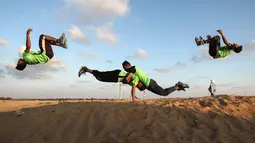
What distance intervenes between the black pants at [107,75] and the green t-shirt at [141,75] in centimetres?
62

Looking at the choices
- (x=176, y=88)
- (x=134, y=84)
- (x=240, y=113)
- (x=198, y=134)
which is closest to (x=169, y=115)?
(x=198, y=134)

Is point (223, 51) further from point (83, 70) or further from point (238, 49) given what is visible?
point (83, 70)

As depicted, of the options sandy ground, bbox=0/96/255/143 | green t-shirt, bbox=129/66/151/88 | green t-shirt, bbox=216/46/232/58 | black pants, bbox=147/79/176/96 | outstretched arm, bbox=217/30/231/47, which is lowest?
sandy ground, bbox=0/96/255/143

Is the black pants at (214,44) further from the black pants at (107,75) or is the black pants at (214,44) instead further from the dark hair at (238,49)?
the black pants at (107,75)

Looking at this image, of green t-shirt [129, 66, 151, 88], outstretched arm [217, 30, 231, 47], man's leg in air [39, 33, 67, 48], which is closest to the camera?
man's leg in air [39, 33, 67, 48]

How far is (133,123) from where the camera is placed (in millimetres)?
6645

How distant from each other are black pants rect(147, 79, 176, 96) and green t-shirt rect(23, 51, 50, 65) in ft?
12.8

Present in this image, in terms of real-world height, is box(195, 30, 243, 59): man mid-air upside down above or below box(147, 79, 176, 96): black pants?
above

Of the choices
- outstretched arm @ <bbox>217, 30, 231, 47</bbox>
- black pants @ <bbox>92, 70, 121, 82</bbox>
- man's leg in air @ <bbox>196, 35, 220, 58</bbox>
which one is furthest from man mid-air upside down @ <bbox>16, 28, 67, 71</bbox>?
outstretched arm @ <bbox>217, 30, 231, 47</bbox>

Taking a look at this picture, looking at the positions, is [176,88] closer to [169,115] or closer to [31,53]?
[169,115]

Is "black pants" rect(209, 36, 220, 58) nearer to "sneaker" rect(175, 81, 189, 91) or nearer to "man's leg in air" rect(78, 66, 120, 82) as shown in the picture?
"sneaker" rect(175, 81, 189, 91)

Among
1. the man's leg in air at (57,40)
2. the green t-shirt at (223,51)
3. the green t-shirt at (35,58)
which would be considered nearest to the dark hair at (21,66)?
the green t-shirt at (35,58)

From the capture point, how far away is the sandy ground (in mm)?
6195

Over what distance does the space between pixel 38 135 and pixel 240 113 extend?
17.7 ft
